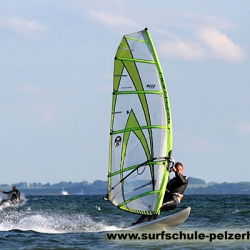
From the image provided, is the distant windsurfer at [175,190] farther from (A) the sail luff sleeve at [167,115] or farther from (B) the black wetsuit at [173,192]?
(A) the sail luff sleeve at [167,115]

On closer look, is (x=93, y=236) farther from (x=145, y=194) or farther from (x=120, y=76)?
(x=120, y=76)

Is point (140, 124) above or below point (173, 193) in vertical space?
above

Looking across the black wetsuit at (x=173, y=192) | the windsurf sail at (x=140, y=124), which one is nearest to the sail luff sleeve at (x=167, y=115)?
the windsurf sail at (x=140, y=124)

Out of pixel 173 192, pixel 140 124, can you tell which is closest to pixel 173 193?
pixel 173 192

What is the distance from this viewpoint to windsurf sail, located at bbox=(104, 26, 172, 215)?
1305 centimetres

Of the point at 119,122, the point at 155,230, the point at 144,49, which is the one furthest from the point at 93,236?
the point at 144,49

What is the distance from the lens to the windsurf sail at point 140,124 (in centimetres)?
1305

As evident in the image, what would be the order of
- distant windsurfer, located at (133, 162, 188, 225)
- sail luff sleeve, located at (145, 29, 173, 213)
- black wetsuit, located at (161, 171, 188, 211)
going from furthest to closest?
black wetsuit, located at (161, 171, 188, 211)
distant windsurfer, located at (133, 162, 188, 225)
sail luff sleeve, located at (145, 29, 173, 213)

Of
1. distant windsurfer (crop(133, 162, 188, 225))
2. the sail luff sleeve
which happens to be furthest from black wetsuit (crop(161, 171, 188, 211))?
the sail luff sleeve

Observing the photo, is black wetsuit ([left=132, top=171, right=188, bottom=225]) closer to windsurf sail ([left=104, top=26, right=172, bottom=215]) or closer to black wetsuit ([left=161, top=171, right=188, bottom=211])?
black wetsuit ([left=161, top=171, right=188, bottom=211])

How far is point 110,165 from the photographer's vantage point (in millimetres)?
13555

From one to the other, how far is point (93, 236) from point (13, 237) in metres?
1.61

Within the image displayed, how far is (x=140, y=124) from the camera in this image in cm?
1325

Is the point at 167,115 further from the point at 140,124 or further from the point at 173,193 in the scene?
the point at 173,193
